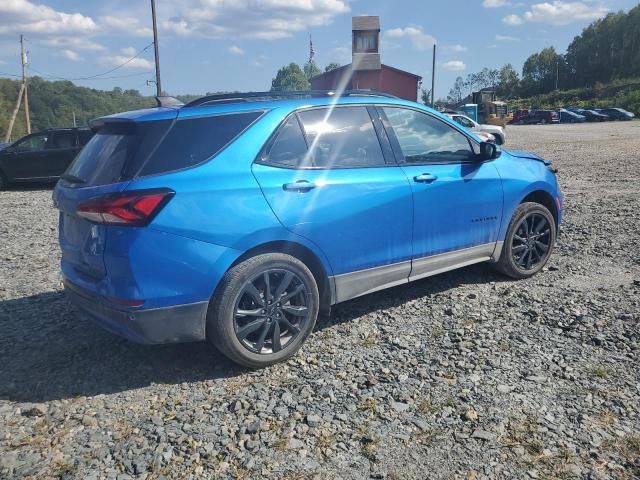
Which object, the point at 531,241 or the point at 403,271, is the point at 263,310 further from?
the point at 531,241

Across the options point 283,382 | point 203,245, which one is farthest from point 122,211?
point 283,382

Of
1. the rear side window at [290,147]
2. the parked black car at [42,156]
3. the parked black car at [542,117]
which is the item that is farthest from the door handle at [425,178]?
the parked black car at [542,117]

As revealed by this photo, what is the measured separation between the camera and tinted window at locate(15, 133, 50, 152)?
14.9m

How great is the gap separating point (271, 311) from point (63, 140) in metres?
13.2

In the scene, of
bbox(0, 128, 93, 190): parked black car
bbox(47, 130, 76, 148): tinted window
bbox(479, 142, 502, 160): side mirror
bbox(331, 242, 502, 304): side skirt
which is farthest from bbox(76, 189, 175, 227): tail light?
bbox(47, 130, 76, 148): tinted window

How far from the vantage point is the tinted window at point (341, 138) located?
4.00 metres

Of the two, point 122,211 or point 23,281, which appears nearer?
point 122,211

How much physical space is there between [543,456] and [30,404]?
114 inches

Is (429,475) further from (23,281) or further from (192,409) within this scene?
(23,281)

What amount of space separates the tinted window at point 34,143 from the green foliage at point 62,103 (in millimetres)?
48666

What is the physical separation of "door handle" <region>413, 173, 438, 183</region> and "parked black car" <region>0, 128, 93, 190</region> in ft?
40.8

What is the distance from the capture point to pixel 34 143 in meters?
14.9

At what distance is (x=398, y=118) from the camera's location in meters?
4.51

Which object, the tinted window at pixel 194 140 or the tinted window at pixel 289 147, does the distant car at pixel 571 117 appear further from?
the tinted window at pixel 194 140
